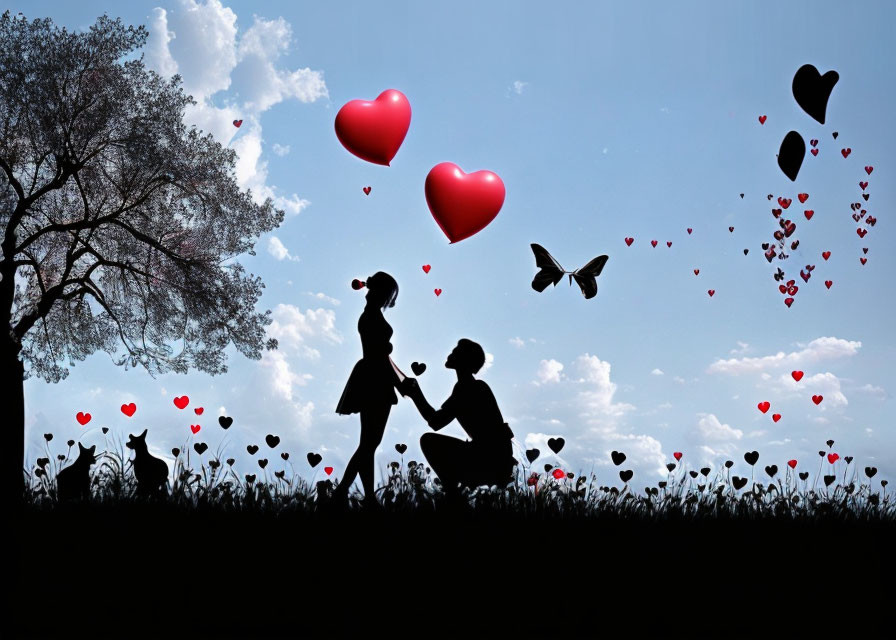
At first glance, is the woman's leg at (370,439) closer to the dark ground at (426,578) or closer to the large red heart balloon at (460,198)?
the dark ground at (426,578)

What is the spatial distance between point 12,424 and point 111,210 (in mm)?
7639

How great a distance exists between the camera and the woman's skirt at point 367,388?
6656mm

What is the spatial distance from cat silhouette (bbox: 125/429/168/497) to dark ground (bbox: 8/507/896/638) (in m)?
0.47

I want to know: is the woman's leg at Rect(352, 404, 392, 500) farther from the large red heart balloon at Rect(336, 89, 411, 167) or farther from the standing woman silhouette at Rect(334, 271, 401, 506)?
the large red heart balloon at Rect(336, 89, 411, 167)

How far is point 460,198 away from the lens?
836 centimetres

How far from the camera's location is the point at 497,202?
8555 mm

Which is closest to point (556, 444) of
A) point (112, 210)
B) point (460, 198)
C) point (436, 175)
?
point (460, 198)

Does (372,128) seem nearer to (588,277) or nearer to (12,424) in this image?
(588,277)

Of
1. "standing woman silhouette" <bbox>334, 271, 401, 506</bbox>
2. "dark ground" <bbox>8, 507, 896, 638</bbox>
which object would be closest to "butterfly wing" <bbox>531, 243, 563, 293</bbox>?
"standing woman silhouette" <bbox>334, 271, 401, 506</bbox>

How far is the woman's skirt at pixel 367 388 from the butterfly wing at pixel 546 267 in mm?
1797

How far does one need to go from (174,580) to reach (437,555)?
6.11 feet

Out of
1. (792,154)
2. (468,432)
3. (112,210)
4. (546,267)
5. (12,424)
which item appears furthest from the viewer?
(112,210)

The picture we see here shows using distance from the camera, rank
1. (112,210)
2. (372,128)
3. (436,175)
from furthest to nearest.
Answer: (112,210) → (372,128) → (436,175)

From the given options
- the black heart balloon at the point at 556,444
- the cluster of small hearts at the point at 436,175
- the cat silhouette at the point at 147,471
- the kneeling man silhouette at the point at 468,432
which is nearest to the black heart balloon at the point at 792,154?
the cluster of small hearts at the point at 436,175
